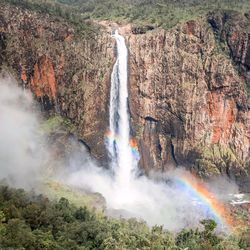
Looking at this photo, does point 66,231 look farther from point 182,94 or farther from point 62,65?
point 182,94

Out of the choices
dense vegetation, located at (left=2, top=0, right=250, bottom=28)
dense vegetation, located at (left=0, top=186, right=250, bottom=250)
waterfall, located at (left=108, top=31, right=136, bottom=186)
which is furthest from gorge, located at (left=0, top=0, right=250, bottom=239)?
dense vegetation, located at (left=0, top=186, right=250, bottom=250)

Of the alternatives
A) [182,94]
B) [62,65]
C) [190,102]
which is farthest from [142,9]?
[62,65]

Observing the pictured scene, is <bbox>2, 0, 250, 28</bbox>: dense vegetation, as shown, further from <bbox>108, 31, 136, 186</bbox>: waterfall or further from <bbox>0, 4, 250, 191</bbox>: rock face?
<bbox>108, 31, 136, 186</bbox>: waterfall

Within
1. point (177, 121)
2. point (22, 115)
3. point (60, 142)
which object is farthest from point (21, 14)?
point (177, 121)

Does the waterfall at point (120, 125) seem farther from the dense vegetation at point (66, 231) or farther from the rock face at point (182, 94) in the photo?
the dense vegetation at point (66, 231)

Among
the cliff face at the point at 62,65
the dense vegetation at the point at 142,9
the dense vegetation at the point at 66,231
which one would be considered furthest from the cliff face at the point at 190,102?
the dense vegetation at the point at 66,231

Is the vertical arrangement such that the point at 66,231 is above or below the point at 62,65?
below
